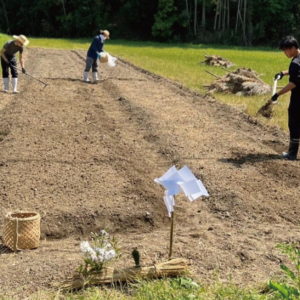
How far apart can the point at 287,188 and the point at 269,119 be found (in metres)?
5.01

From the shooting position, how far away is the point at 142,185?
700 cm

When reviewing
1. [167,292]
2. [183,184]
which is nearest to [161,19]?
[183,184]

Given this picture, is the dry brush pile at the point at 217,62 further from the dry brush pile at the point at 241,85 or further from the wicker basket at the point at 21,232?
the wicker basket at the point at 21,232

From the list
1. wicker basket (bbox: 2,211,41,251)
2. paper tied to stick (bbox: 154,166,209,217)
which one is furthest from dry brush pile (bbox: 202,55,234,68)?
paper tied to stick (bbox: 154,166,209,217)

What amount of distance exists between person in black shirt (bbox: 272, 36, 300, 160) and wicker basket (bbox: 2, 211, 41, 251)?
4627 millimetres

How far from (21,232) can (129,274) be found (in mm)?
1253

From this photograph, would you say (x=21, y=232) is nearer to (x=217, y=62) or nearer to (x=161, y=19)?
(x=217, y=62)

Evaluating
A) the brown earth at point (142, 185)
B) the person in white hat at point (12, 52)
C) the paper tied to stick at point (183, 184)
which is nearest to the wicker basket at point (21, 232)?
the brown earth at point (142, 185)

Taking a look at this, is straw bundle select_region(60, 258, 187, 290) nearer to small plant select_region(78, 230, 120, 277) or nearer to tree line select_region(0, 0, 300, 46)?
small plant select_region(78, 230, 120, 277)

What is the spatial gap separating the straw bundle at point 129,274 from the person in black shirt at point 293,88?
4477 millimetres

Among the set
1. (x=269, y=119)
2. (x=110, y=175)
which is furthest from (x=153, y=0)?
(x=110, y=175)

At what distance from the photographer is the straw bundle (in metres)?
4.20

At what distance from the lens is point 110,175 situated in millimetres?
7309

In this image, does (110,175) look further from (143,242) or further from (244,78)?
(244,78)
